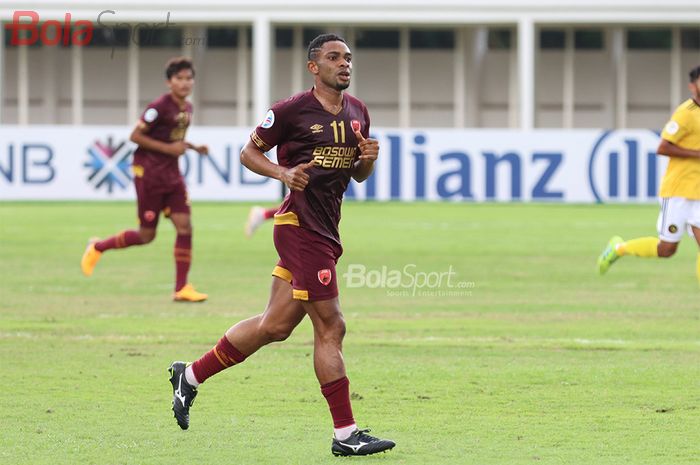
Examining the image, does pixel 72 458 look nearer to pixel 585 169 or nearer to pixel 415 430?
pixel 415 430

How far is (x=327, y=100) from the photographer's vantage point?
7.39 m

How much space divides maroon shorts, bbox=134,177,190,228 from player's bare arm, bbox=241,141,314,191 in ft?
23.1

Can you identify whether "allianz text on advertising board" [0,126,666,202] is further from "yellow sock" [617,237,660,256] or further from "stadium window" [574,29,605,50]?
"stadium window" [574,29,605,50]

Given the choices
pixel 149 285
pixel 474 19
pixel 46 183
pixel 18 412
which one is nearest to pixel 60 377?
pixel 18 412

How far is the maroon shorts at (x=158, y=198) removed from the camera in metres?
14.4

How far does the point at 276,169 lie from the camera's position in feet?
23.7

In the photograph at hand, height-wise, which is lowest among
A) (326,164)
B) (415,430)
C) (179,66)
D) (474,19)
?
(415,430)

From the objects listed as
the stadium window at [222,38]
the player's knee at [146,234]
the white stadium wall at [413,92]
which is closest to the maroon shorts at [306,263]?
the player's knee at [146,234]

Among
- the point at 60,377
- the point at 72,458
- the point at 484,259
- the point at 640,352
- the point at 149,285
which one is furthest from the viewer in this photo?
the point at 484,259

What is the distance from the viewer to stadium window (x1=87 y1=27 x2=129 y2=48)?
154ft

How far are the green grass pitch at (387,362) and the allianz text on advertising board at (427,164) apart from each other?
33.7 feet

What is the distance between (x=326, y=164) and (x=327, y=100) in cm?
33

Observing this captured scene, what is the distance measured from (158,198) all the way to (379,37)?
3469cm

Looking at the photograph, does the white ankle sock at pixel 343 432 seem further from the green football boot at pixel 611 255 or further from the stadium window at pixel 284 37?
the stadium window at pixel 284 37
